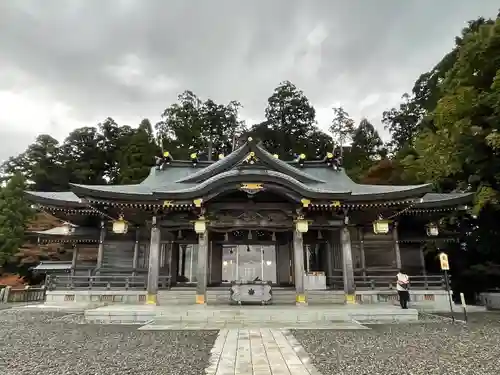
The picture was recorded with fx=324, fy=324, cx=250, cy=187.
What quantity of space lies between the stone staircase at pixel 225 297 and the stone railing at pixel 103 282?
116 cm

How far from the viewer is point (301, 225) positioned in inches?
516

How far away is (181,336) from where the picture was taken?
812 cm

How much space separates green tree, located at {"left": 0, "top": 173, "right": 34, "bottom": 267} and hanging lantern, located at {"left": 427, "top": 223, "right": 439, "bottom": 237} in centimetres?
3053

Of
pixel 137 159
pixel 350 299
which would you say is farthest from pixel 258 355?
pixel 137 159

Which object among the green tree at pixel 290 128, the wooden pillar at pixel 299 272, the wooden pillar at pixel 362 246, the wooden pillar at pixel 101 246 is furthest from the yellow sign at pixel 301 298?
the green tree at pixel 290 128

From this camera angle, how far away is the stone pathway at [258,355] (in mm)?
5078

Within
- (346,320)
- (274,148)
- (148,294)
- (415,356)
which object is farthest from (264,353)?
(274,148)

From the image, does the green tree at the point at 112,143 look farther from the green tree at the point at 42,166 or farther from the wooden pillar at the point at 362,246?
the wooden pillar at the point at 362,246

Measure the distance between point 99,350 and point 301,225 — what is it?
27.8ft

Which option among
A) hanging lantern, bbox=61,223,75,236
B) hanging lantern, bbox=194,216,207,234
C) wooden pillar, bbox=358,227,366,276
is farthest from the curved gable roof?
hanging lantern, bbox=61,223,75,236

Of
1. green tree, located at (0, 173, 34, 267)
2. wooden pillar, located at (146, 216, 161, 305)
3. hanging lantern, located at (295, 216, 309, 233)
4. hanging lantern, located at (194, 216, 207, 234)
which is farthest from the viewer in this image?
green tree, located at (0, 173, 34, 267)

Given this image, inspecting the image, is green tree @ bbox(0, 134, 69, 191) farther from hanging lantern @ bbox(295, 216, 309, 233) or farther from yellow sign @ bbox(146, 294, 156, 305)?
hanging lantern @ bbox(295, 216, 309, 233)

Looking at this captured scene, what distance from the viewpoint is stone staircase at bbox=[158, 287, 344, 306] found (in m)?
13.4

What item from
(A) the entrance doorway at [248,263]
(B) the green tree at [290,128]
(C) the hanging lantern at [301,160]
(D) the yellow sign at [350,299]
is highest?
(B) the green tree at [290,128]
